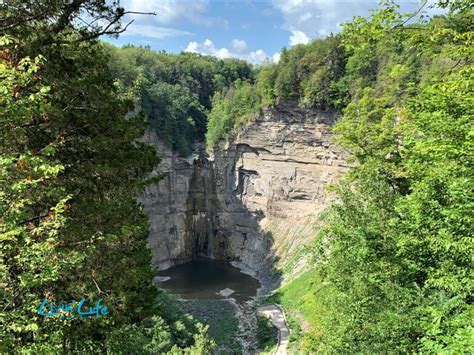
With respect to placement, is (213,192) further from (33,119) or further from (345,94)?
(33,119)

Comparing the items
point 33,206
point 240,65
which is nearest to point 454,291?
point 33,206

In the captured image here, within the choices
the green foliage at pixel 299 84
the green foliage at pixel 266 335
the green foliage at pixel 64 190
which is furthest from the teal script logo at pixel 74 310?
the green foliage at pixel 299 84

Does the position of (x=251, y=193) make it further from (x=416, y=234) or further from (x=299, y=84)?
(x=416, y=234)

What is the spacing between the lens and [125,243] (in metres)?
8.20

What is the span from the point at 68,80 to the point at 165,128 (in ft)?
126

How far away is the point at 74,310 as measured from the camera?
6.93 metres

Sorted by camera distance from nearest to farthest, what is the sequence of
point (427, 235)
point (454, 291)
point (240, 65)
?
point (454, 291), point (427, 235), point (240, 65)

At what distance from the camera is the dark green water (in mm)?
36562

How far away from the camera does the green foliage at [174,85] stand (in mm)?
44469

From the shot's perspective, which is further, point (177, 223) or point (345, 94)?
point (177, 223)

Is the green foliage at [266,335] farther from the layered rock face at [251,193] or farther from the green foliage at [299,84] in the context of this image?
the green foliage at [299,84]

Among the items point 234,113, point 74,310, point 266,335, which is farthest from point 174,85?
point 74,310

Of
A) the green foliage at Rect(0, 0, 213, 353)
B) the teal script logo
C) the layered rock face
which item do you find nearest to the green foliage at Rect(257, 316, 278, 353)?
the layered rock face

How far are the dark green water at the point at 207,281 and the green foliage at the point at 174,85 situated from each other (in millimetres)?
13655
